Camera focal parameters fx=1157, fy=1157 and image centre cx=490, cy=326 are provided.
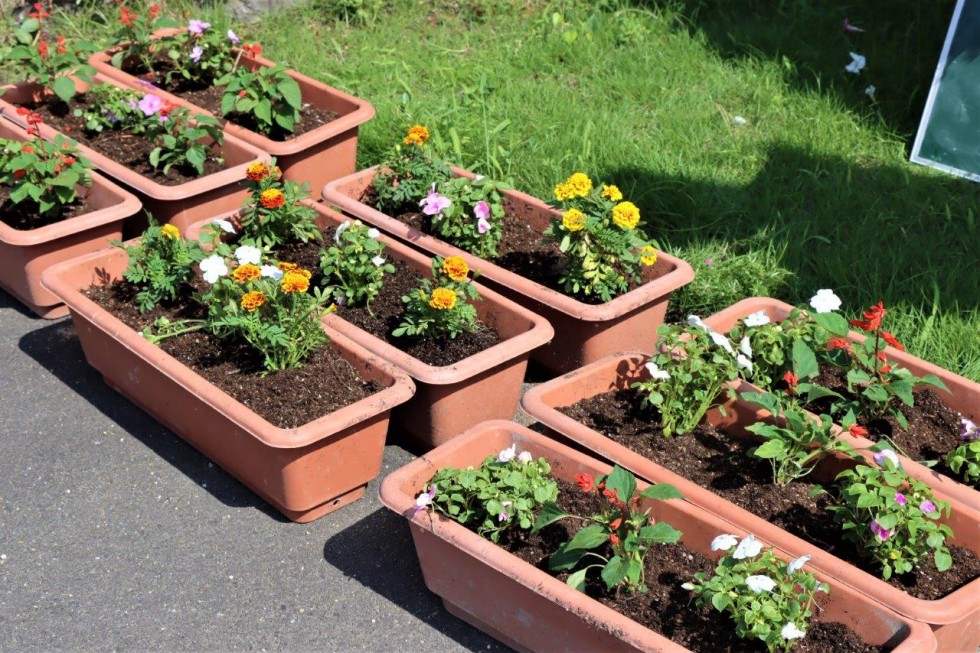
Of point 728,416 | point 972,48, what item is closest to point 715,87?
point 972,48

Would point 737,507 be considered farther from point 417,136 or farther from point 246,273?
point 417,136

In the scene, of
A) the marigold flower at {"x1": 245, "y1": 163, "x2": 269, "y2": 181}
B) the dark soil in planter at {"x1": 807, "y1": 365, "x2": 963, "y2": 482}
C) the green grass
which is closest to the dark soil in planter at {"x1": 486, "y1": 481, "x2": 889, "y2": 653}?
the dark soil in planter at {"x1": 807, "y1": 365, "x2": 963, "y2": 482}

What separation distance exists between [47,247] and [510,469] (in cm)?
202

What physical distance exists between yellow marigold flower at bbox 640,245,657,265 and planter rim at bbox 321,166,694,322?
0.33 ft

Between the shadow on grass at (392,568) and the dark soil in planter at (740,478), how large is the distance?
2.03ft

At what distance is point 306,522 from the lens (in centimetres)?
340

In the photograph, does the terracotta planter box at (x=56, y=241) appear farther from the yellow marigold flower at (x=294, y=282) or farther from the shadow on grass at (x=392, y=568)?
the shadow on grass at (x=392, y=568)

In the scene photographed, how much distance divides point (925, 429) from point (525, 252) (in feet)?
4.81

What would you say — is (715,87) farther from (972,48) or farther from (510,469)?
(510,469)

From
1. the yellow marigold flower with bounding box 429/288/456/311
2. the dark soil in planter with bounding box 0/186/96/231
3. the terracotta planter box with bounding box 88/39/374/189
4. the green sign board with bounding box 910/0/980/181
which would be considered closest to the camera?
the yellow marigold flower with bounding box 429/288/456/311

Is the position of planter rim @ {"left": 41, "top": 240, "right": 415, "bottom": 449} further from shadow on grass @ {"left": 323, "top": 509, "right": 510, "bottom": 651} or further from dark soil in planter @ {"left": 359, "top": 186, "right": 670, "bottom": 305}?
dark soil in planter @ {"left": 359, "top": 186, "right": 670, "bottom": 305}

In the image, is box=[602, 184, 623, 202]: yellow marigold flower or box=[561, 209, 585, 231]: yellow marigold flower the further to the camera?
box=[602, 184, 623, 202]: yellow marigold flower

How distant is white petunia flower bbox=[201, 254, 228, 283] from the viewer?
3.45 metres

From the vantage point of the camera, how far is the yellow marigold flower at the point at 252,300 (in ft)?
10.9
